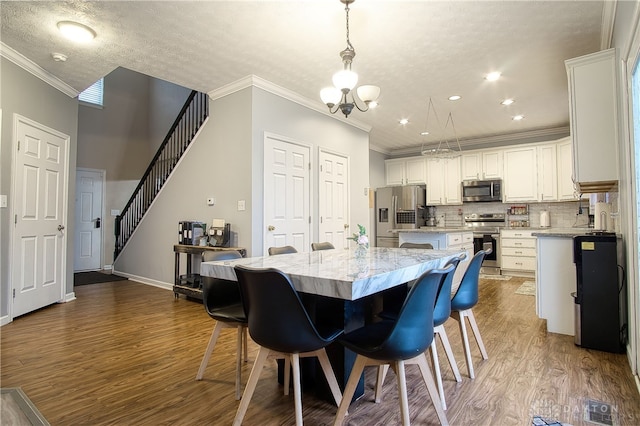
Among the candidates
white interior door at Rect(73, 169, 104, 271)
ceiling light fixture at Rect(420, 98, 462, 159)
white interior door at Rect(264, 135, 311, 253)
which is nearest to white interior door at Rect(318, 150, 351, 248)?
white interior door at Rect(264, 135, 311, 253)

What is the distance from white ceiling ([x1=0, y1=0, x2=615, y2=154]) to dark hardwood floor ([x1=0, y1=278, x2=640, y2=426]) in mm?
2748

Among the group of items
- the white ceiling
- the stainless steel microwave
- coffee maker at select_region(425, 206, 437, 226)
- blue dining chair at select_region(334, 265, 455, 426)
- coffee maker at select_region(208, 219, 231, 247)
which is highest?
the white ceiling

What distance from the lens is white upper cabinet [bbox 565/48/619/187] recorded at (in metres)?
2.72

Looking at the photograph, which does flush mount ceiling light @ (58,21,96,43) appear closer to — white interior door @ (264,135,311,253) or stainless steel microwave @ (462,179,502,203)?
white interior door @ (264,135,311,253)

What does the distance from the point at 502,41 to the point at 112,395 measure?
4226 mm

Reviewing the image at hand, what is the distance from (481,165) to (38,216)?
722cm

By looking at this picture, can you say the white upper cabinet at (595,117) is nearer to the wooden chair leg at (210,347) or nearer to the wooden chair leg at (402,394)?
the wooden chair leg at (402,394)

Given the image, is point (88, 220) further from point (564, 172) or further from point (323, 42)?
point (564, 172)

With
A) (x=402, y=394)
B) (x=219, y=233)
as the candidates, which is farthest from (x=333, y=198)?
(x=402, y=394)

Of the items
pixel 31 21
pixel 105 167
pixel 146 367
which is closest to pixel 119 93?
pixel 105 167

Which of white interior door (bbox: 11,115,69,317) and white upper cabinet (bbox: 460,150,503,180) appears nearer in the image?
white interior door (bbox: 11,115,69,317)

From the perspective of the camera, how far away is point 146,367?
7.92 feet

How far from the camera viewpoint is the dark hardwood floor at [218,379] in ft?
5.95

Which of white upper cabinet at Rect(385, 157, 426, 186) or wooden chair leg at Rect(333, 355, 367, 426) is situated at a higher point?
white upper cabinet at Rect(385, 157, 426, 186)
